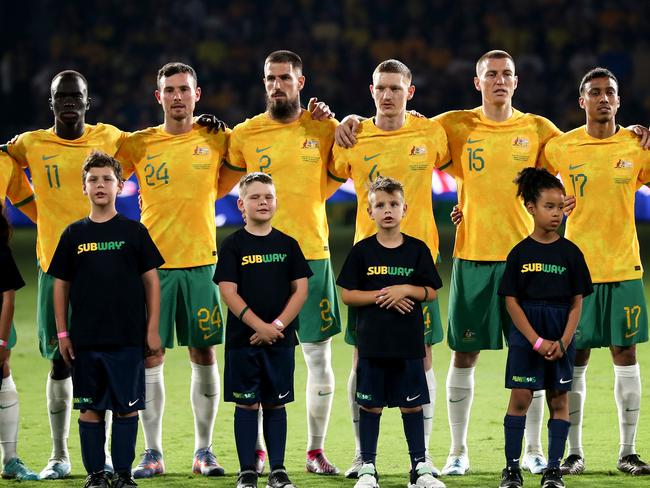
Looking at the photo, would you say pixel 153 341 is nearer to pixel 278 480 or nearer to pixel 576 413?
pixel 278 480

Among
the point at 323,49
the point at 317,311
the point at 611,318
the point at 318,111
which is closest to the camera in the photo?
the point at 611,318

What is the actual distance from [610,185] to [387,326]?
157 centimetres

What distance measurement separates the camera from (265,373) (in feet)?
19.6

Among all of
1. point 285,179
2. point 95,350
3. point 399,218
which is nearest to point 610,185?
point 399,218

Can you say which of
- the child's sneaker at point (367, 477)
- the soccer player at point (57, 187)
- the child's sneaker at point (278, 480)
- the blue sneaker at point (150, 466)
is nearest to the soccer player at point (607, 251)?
the child's sneaker at point (367, 477)

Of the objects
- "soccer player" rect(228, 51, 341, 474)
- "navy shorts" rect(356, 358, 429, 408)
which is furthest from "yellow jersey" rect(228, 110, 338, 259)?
"navy shorts" rect(356, 358, 429, 408)

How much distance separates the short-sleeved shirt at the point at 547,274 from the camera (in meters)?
5.93

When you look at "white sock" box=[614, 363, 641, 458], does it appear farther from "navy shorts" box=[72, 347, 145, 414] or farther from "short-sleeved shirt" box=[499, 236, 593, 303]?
"navy shorts" box=[72, 347, 145, 414]

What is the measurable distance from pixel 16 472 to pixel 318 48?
16.4 m

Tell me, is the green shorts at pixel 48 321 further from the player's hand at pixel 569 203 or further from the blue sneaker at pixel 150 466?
the player's hand at pixel 569 203

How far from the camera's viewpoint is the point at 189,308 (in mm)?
6648

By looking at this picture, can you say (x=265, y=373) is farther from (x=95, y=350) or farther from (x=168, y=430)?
(x=168, y=430)

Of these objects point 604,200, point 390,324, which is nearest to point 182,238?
point 390,324

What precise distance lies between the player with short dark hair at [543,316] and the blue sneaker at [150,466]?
1.87 m
